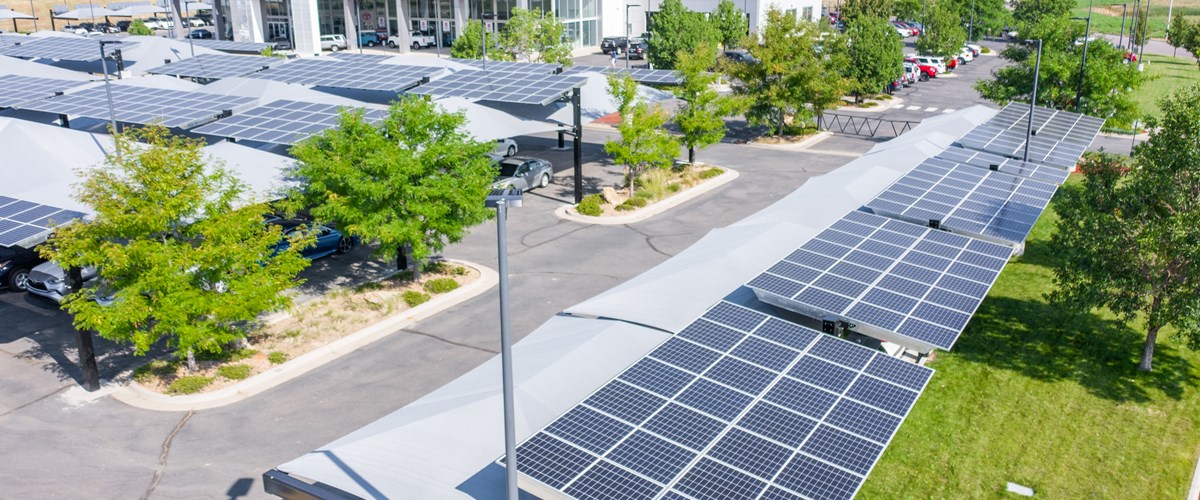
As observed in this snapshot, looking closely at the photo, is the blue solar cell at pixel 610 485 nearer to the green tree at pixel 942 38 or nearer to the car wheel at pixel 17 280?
the car wheel at pixel 17 280

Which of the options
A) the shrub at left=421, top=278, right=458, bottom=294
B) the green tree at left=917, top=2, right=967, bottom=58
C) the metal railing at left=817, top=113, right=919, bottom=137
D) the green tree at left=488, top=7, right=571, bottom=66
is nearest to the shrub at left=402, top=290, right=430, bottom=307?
the shrub at left=421, top=278, right=458, bottom=294

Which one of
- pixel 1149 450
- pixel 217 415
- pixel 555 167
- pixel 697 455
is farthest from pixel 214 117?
pixel 1149 450

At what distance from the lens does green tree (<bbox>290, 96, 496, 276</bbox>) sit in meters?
22.2

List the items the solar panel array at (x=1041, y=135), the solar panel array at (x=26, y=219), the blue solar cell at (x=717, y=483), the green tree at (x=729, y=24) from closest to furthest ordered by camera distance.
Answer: the blue solar cell at (x=717, y=483), the solar panel array at (x=26, y=219), the solar panel array at (x=1041, y=135), the green tree at (x=729, y=24)

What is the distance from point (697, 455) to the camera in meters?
11.2

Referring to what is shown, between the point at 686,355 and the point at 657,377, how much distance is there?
3.08 feet

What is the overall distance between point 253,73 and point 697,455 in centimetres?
4025

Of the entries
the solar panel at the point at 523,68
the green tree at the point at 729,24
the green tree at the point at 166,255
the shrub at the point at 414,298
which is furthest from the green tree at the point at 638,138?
the green tree at the point at 729,24

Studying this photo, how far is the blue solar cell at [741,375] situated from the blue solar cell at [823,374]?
19.3 inches

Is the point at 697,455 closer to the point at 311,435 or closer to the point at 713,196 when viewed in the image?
the point at 311,435

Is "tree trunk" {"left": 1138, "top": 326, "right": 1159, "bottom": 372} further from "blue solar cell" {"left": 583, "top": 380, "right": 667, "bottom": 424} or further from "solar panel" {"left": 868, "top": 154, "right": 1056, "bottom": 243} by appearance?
"blue solar cell" {"left": 583, "top": 380, "right": 667, "bottom": 424}

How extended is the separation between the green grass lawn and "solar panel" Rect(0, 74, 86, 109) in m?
36.8

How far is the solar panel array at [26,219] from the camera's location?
18.9 m

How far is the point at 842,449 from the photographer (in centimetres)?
1166
